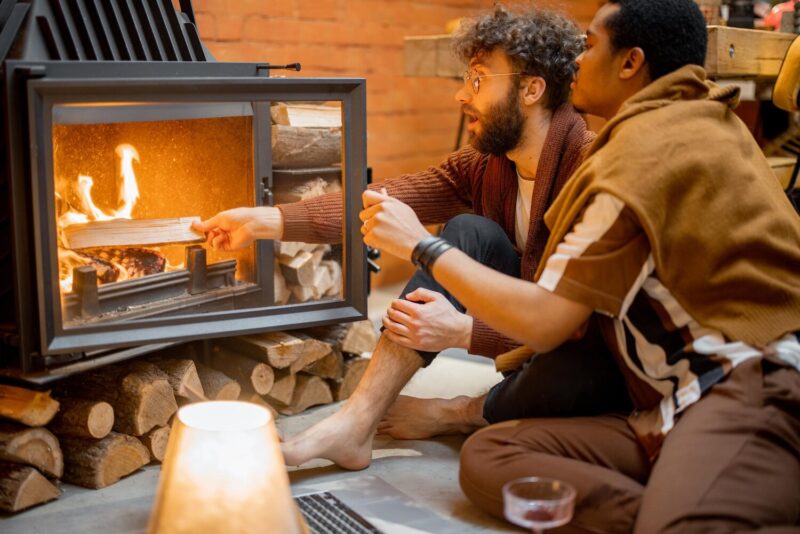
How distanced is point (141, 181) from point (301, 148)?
1.19 ft

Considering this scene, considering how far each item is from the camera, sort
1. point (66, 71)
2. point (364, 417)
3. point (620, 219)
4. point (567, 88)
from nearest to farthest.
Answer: point (620, 219) → point (66, 71) → point (364, 417) → point (567, 88)

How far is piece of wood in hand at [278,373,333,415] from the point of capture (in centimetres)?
246

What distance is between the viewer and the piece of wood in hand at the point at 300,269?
7.50 ft

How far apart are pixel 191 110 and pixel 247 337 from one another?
0.55 metres

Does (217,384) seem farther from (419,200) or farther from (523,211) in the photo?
(523,211)

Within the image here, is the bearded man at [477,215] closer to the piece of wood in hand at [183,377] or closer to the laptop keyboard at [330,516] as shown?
the laptop keyboard at [330,516]

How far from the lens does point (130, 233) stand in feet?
7.05

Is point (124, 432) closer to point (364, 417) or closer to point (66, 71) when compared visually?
point (364, 417)

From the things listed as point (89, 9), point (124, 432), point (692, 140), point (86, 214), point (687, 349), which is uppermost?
point (89, 9)

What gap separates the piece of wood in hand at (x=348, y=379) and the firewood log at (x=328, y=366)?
0.11 feet

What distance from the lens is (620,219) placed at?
1620mm

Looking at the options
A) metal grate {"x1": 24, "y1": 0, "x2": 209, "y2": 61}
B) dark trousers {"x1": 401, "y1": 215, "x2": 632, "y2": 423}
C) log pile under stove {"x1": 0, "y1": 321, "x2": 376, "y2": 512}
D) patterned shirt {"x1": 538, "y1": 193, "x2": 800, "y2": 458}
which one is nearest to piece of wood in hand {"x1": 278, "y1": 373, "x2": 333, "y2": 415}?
log pile under stove {"x1": 0, "y1": 321, "x2": 376, "y2": 512}

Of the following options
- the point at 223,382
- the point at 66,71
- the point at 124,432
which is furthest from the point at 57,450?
the point at 66,71

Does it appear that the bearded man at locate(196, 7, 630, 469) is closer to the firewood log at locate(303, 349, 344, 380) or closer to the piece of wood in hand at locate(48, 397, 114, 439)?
the firewood log at locate(303, 349, 344, 380)
